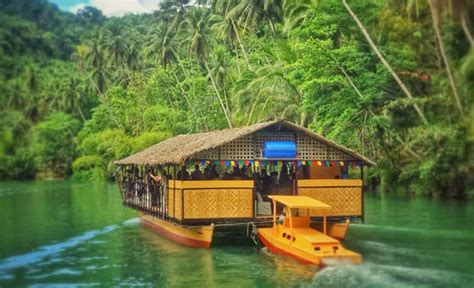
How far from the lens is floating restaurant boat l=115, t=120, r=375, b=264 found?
14.0 m

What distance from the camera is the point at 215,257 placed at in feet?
44.9

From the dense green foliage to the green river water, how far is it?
2.99 meters

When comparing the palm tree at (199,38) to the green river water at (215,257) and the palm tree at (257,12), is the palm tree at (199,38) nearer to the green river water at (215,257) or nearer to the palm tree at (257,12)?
the palm tree at (257,12)

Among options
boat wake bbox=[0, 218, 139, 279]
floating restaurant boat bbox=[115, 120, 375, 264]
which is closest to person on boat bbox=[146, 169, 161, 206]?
floating restaurant boat bbox=[115, 120, 375, 264]

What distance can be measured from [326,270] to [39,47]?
8.95m

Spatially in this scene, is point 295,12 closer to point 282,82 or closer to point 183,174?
point 282,82

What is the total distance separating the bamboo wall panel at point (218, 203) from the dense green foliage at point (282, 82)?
419 centimetres

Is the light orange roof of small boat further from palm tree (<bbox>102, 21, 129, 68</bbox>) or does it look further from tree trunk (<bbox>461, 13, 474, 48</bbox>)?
palm tree (<bbox>102, 21, 129, 68</bbox>)

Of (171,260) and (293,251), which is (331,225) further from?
(171,260)

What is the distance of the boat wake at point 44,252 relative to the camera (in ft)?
44.0

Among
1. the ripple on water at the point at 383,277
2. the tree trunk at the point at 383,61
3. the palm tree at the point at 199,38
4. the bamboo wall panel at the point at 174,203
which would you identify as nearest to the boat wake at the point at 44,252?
the bamboo wall panel at the point at 174,203

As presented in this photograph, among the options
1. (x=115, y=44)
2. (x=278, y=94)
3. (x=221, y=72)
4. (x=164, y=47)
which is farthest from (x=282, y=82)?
(x=115, y=44)

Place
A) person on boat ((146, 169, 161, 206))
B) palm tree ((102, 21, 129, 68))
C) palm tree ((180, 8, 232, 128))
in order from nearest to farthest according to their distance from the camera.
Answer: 1. person on boat ((146, 169, 161, 206))
2. palm tree ((180, 8, 232, 128))
3. palm tree ((102, 21, 129, 68))

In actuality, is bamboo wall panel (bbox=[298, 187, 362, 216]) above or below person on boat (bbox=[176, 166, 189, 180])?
below
